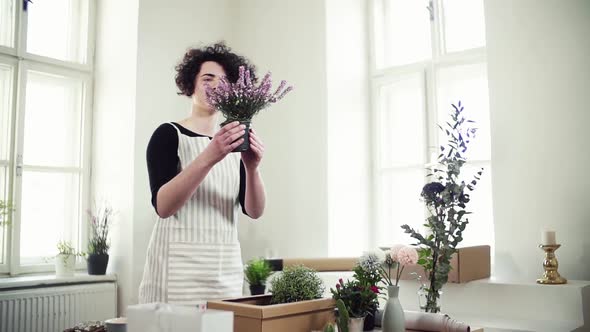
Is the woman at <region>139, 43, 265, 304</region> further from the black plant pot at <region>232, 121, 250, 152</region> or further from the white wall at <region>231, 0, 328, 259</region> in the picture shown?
the white wall at <region>231, 0, 328, 259</region>

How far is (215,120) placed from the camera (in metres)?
1.90

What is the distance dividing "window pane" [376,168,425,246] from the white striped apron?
8.62 ft

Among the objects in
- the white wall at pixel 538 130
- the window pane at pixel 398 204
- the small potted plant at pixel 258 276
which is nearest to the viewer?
the white wall at pixel 538 130

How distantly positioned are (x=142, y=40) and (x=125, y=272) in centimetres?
177

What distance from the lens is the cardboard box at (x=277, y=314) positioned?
119 centimetres

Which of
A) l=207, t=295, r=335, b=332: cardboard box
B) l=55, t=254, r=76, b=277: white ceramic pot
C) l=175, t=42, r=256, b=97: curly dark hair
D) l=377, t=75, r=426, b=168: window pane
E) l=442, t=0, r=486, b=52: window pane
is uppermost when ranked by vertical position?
l=442, t=0, r=486, b=52: window pane

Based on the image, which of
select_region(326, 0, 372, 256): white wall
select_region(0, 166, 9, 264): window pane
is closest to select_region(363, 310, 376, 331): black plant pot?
select_region(326, 0, 372, 256): white wall

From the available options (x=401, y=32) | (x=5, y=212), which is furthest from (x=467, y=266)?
(x=5, y=212)

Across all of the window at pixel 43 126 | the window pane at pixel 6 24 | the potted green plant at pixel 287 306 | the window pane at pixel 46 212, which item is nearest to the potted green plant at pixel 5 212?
the window at pixel 43 126

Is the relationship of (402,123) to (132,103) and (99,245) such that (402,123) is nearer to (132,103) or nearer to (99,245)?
(132,103)

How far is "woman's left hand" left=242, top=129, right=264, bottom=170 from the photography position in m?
1.49

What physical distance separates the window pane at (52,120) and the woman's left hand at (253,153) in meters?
3.17

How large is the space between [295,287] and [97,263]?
306cm

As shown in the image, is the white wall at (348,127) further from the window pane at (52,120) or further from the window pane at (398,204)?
the window pane at (52,120)
